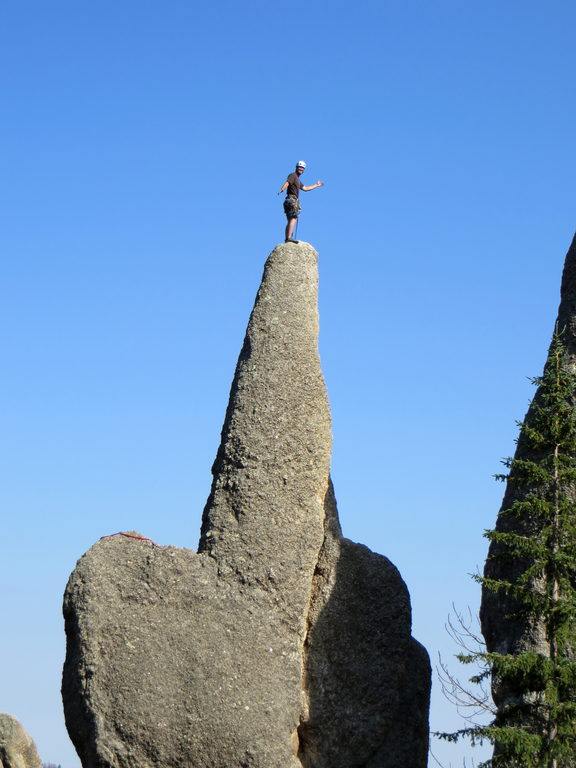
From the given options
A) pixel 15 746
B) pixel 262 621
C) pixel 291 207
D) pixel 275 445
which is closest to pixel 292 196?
pixel 291 207

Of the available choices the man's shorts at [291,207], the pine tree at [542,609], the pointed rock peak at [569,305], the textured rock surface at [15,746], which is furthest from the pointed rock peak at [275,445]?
the textured rock surface at [15,746]

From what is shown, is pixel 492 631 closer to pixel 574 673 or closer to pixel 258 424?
pixel 574 673

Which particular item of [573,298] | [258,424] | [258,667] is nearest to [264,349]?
[258,424]

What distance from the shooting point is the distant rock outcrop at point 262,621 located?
18.1m

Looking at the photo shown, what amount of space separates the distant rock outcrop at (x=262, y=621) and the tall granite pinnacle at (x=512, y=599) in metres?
2.00

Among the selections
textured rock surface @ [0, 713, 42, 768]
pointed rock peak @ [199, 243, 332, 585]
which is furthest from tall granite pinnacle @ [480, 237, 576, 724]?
textured rock surface @ [0, 713, 42, 768]

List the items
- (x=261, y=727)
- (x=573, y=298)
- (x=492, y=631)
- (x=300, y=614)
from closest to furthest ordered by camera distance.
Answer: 1. (x=261, y=727)
2. (x=300, y=614)
3. (x=492, y=631)
4. (x=573, y=298)

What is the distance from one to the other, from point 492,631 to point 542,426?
3724 mm

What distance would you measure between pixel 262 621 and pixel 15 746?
12205mm

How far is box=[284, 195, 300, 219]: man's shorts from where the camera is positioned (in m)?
21.9

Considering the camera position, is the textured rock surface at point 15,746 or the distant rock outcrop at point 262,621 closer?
the distant rock outcrop at point 262,621

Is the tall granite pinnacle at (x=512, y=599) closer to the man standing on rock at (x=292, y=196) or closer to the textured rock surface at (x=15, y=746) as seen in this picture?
the man standing on rock at (x=292, y=196)

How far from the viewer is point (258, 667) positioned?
18.8 metres

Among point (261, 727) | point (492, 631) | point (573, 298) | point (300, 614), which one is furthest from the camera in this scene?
point (573, 298)
